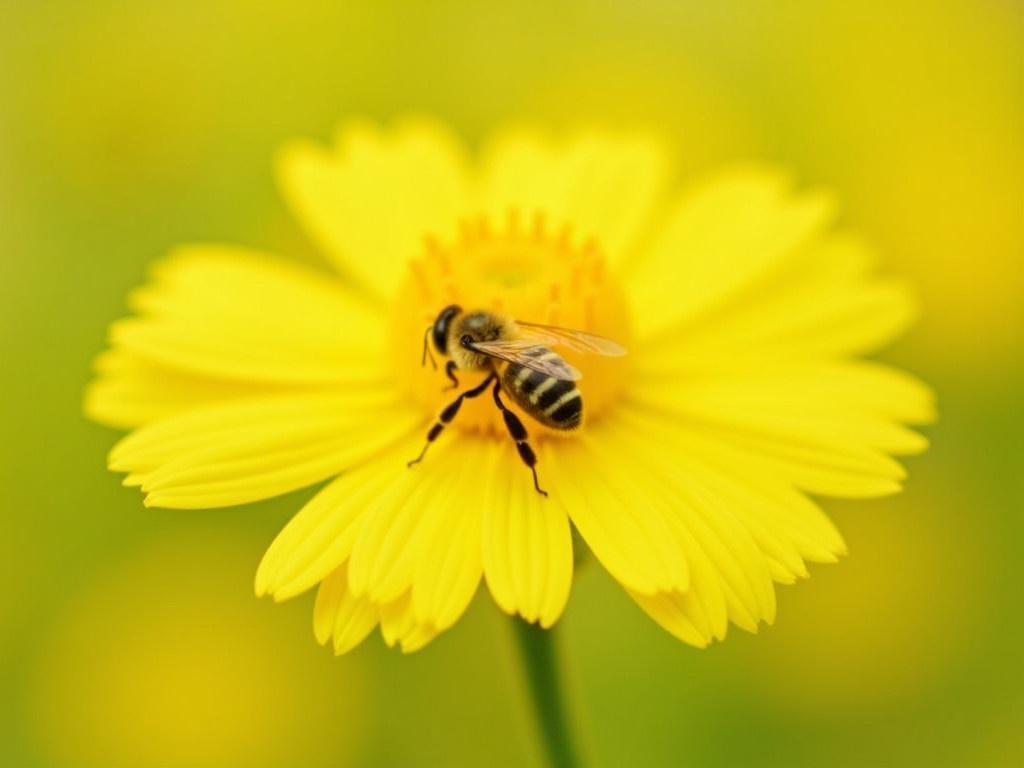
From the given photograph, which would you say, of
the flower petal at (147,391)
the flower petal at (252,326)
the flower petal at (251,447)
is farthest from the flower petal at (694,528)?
the flower petal at (147,391)

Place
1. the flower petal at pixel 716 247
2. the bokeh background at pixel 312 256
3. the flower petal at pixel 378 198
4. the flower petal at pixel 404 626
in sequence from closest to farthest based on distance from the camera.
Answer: the flower petal at pixel 404 626
the flower petal at pixel 716 247
the flower petal at pixel 378 198
the bokeh background at pixel 312 256

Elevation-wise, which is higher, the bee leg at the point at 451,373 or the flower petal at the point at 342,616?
the bee leg at the point at 451,373

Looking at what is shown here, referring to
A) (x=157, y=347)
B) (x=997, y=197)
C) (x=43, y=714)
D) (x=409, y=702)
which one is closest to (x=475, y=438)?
(x=157, y=347)

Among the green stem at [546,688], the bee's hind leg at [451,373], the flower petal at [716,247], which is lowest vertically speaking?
the green stem at [546,688]

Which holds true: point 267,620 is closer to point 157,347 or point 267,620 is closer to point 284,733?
point 284,733

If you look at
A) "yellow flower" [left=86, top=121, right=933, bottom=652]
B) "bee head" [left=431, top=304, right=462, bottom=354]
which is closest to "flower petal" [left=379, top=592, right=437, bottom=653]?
"yellow flower" [left=86, top=121, right=933, bottom=652]

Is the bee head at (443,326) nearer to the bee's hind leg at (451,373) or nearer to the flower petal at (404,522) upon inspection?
the bee's hind leg at (451,373)
